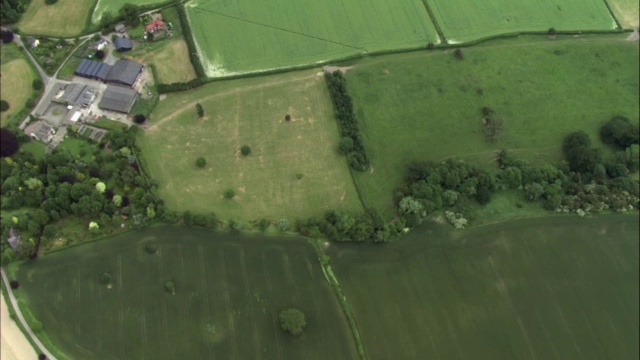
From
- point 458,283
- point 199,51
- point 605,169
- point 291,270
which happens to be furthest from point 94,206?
point 605,169

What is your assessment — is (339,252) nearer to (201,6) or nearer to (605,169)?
(605,169)

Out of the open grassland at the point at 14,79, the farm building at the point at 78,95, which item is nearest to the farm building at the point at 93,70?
the farm building at the point at 78,95

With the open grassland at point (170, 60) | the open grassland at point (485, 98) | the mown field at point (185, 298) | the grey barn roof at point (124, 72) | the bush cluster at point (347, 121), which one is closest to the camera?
the mown field at point (185, 298)

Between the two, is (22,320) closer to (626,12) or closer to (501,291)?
(501,291)

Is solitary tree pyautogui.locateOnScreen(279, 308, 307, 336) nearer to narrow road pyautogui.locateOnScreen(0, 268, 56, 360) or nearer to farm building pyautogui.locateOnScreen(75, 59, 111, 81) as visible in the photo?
narrow road pyautogui.locateOnScreen(0, 268, 56, 360)

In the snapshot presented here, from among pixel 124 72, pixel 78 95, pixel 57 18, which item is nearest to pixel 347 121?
pixel 124 72

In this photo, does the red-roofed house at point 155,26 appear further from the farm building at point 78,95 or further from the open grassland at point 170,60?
the farm building at point 78,95

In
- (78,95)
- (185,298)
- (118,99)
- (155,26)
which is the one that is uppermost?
(155,26)
